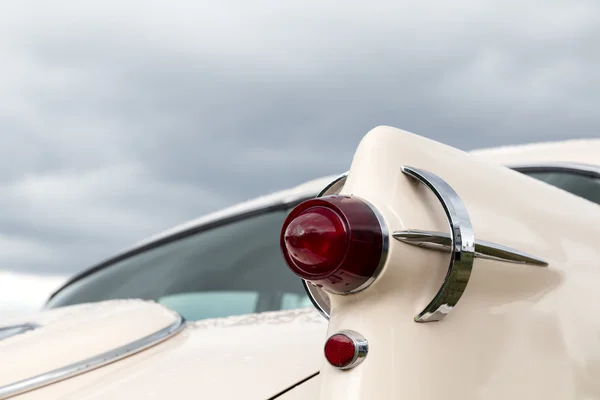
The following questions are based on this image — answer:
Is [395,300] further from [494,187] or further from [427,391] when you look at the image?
[494,187]

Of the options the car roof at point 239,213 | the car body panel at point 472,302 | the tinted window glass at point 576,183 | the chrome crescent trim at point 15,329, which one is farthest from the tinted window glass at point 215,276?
the tinted window glass at point 576,183

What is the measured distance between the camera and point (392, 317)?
1347 millimetres

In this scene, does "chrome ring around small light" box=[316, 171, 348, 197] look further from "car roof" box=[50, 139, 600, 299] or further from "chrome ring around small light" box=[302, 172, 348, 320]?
"car roof" box=[50, 139, 600, 299]

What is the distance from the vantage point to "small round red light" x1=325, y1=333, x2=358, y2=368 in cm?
132

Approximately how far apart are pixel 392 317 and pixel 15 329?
146cm

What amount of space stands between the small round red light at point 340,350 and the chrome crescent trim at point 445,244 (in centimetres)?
22

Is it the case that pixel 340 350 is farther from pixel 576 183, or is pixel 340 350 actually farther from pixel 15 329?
pixel 576 183

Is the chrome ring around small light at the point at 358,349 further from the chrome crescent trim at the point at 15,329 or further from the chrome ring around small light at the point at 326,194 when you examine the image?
the chrome crescent trim at the point at 15,329

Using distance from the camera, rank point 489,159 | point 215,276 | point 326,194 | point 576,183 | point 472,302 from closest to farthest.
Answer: point 472,302 → point 326,194 → point 576,183 → point 215,276 → point 489,159

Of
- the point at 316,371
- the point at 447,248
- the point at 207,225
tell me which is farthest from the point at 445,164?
the point at 207,225

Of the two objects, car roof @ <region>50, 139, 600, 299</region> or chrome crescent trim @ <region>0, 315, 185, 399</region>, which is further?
car roof @ <region>50, 139, 600, 299</region>

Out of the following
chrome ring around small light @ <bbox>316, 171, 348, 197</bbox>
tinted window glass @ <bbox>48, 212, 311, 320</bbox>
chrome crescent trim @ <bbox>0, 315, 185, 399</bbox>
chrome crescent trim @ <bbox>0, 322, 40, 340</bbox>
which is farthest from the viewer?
tinted window glass @ <bbox>48, 212, 311, 320</bbox>

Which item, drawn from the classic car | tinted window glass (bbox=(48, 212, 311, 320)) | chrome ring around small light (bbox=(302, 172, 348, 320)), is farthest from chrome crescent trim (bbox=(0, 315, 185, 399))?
chrome ring around small light (bbox=(302, 172, 348, 320))

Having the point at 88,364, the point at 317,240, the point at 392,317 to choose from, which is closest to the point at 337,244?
the point at 317,240
